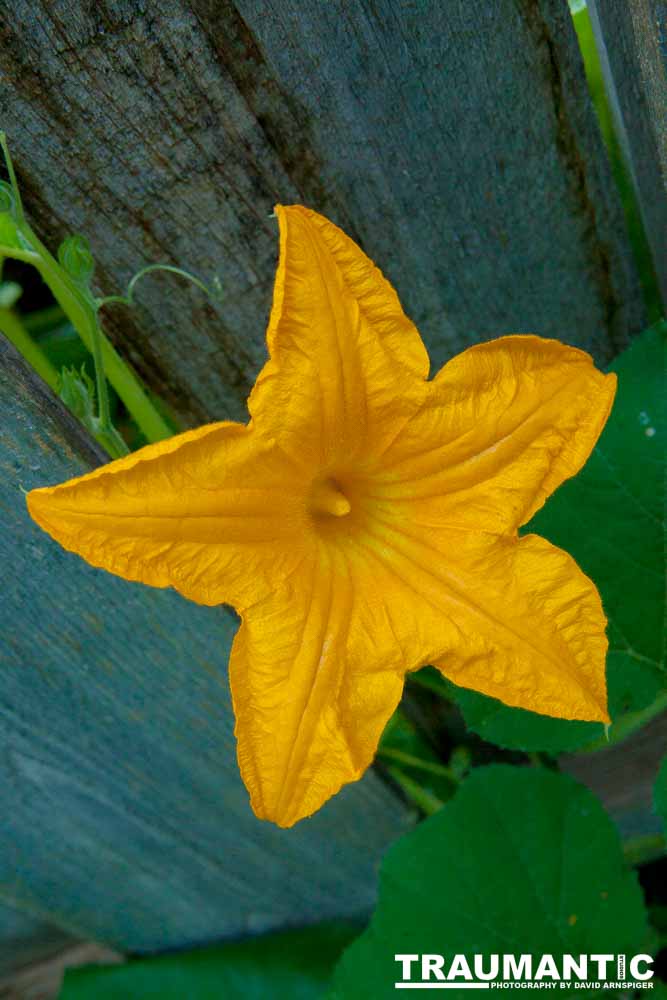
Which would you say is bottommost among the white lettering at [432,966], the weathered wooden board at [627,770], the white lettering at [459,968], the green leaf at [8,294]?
the weathered wooden board at [627,770]

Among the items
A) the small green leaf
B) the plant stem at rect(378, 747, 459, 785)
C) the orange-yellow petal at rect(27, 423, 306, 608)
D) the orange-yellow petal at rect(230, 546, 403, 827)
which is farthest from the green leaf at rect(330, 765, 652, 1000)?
the small green leaf

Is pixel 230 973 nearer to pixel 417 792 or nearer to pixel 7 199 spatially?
pixel 417 792

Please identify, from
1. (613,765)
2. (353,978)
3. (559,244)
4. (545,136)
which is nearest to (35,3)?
(545,136)

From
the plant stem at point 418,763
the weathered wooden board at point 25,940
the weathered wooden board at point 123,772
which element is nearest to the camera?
the weathered wooden board at point 123,772

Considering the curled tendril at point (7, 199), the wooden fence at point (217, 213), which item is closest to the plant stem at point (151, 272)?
the wooden fence at point (217, 213)

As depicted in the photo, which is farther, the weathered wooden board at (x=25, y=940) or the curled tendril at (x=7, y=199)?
the weathered wooden board at (x=25, y=940)

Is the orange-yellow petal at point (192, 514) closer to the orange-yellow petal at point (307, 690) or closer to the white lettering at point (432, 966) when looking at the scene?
the orange-yellow petal at point (307, 690)

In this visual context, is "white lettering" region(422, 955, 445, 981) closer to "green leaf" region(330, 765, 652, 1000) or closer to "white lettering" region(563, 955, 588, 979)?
"green leaf" region(330, 765, 652, 1000)
